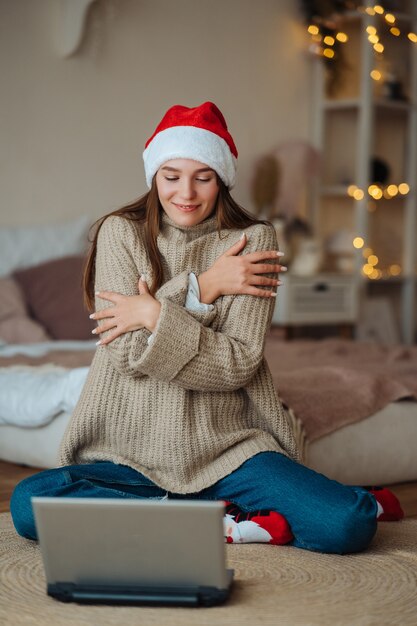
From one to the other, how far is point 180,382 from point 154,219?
350 mm

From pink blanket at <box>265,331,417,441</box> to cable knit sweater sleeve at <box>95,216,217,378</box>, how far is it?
2.08 ft

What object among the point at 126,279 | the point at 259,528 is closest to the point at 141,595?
the point at 259,528

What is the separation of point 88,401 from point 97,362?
A: 0.26 feet

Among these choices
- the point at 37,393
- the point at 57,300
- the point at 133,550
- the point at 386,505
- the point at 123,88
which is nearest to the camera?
the point at 133,550

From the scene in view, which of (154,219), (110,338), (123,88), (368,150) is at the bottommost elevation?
(110,338)

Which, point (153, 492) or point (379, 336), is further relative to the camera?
point (379, 336)

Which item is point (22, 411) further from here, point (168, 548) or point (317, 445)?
point (168, 548)

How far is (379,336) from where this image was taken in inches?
194

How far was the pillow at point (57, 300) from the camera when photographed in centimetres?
338

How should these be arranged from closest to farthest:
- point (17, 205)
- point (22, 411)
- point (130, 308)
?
point (130, 308) < point (22, 411) < point (17, 205)

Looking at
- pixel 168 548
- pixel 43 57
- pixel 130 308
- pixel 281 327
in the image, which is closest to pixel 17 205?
pixel 43 57

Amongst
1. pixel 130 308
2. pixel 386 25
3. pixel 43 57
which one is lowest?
pixel 130 308

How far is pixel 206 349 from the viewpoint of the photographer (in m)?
1.69

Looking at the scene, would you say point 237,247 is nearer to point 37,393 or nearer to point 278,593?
point 278,593
